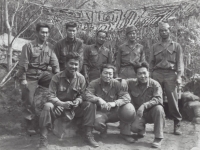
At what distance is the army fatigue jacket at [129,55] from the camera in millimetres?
6125

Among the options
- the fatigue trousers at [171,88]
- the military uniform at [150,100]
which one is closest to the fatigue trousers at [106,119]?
the military uniform at [150,100]

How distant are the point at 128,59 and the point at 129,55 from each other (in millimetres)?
87

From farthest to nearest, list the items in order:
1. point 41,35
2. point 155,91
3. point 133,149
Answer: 1. point 41,35
2. point 155,91
3. point 133,149

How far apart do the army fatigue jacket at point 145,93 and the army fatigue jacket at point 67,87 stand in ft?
3.10

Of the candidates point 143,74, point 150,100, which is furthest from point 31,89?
point 150,100

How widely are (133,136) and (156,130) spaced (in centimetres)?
56

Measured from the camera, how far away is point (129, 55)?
6137 millimetres

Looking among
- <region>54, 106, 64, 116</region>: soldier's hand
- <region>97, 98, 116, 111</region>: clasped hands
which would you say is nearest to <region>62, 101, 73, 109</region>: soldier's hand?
<region>54, 106, 64, 116</region>: soldier's hand

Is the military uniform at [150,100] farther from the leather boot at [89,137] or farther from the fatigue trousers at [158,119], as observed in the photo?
the leather boot at [89,137]

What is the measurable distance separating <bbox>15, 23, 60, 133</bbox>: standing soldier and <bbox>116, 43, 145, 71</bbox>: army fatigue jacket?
1.44 metres

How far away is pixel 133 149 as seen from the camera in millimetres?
4719

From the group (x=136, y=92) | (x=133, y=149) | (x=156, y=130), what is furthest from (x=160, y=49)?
(x=133, y=149)

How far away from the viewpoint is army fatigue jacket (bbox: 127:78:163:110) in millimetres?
4996

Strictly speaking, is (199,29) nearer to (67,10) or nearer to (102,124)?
(67,10)
